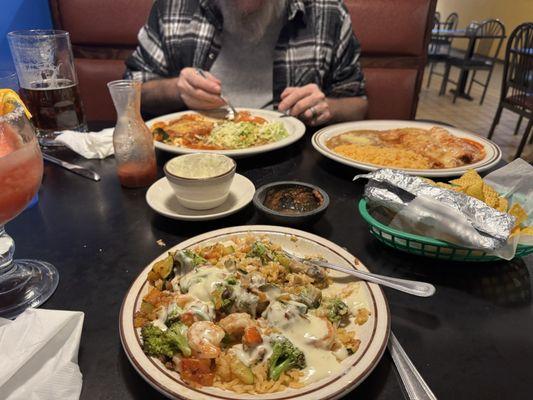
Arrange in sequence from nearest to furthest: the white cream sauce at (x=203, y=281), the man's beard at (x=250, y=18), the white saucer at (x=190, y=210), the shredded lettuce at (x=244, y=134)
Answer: the white cream sauce at (x=203, y=281)
the white saucer at (x=190, y=210)
the shredded lettuce at (x=244, y=134)
the man's beard at (x=250, y=18)

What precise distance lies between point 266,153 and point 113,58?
2.05m

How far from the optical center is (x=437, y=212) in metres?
1.03

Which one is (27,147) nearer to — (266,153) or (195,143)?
(195,143)

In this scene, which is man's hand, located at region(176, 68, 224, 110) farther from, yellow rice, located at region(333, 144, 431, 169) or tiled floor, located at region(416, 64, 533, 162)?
tiled floor, located at region(416, 64, 533, 162)

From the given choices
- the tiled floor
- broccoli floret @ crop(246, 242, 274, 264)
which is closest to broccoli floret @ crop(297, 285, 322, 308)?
broccoli floret @ crop(246, 242, 274, 264)

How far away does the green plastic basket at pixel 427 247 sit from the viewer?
1.02 meters

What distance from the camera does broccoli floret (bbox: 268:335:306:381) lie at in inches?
28.6

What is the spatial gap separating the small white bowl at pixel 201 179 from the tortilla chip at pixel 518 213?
0.81 meters

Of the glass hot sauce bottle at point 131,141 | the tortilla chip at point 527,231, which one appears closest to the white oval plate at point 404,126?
the tortilla chip at point 527,231

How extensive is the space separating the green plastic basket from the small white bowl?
1.53 ft

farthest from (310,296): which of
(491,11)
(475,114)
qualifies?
(491,11)

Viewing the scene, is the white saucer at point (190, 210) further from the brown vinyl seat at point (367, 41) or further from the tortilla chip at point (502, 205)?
the brown vinyl seat at point (367, 41)

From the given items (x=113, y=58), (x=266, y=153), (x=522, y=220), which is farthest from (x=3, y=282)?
(x=113, y=58)

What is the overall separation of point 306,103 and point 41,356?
1.64 meters
